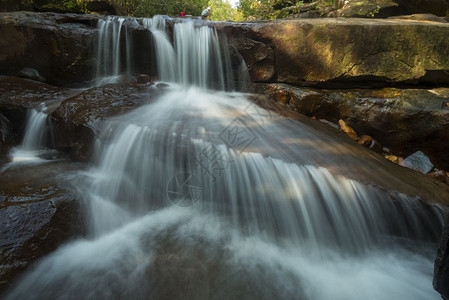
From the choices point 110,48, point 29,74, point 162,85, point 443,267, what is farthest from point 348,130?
point 29,74

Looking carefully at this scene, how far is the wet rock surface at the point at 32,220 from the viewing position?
1901 mm

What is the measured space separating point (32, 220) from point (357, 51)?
5.47 metres

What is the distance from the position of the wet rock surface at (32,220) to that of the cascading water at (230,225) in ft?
0.33

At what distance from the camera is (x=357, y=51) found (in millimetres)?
4637

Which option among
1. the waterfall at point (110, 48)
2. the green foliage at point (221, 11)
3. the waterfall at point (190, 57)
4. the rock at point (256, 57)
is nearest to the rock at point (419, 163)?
the rock at point (256, 57)

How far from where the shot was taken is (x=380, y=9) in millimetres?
7785

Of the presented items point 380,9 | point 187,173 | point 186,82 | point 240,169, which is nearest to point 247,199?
point 240,169

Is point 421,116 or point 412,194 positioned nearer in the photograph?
point 412,194

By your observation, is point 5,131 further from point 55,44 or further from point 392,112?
point 392,112

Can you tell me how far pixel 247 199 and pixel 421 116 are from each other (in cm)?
358

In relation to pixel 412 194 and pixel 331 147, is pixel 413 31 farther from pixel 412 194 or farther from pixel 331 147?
pixel 412 194

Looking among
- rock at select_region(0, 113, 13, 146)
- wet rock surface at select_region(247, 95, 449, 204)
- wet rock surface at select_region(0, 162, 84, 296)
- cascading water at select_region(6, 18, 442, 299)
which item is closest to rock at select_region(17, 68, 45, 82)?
rock at select_region(0, 113, 13, 146)

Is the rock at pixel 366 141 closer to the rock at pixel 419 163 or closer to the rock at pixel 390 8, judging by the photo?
the rock at pixel 419 163

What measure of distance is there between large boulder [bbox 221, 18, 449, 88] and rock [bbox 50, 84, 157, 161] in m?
2.93
